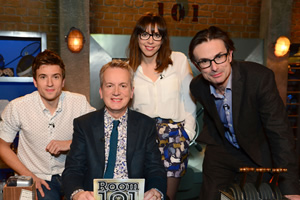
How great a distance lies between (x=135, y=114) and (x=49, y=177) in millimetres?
888

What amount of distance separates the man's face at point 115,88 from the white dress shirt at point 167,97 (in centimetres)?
57

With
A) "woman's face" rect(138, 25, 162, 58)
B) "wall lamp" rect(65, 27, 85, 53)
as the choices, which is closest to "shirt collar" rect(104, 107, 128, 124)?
"woman's face" rect(138, 25, 162, 58)

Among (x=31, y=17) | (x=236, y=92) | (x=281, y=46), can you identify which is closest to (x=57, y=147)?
(x=236, y=92)

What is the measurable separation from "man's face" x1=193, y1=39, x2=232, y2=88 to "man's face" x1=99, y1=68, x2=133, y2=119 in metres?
0.50

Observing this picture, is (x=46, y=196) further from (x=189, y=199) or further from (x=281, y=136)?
(x=189, y=199)

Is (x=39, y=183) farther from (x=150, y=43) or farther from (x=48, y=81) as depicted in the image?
(x=150, y=43)

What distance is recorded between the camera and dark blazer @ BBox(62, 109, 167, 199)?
2.06 m

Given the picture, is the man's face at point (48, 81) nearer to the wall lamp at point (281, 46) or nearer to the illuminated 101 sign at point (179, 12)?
the illuminated 101 sign at point (179, 12)

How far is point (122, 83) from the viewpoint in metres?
2.11

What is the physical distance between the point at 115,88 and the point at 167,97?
0.71m

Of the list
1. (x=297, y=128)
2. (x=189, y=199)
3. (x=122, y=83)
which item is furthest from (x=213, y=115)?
(x=297, y=128)

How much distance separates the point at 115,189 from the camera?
5.22ft

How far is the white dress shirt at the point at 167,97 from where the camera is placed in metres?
2.68

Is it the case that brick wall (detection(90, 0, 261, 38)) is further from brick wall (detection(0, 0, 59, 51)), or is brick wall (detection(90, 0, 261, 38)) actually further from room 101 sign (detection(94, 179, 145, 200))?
room 101 sign (detection(94, 179, 145, 200))
